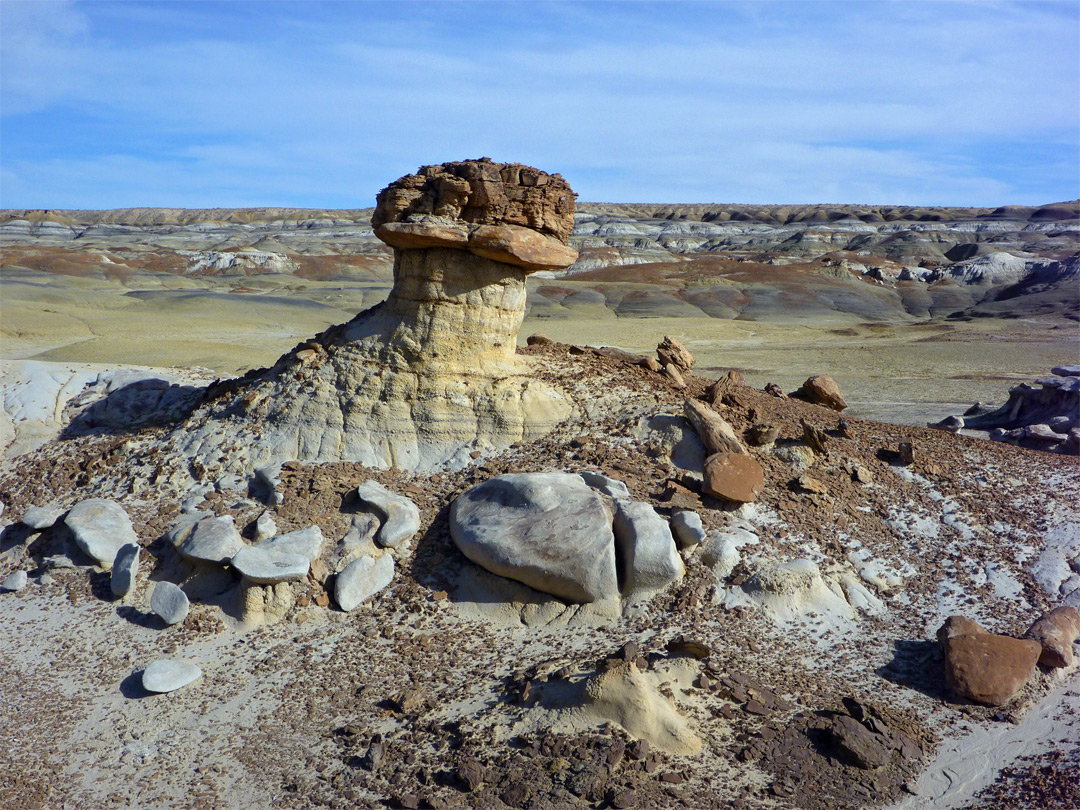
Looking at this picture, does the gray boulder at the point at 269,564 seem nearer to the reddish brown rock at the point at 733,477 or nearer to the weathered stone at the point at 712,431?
the reddish brown rock at the point at 733,477

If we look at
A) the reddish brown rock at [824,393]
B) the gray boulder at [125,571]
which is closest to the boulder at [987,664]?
the reddish brown rock at [824,393]

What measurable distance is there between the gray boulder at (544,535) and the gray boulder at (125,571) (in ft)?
7.46

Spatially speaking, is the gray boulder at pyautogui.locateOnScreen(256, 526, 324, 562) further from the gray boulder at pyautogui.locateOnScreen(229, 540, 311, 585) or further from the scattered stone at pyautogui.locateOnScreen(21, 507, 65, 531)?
the scattered stone at pyautogui.locateOnScreen(21, 507, 65, 531)

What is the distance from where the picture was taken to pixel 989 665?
16.4 feet

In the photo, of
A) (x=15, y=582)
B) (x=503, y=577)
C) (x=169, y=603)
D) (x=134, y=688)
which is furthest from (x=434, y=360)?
(x=15, y=582)

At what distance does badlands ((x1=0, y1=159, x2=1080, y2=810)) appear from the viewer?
436 cm

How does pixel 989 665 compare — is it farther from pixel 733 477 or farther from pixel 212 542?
pixel 212 542

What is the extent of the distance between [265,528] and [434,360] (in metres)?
2.00

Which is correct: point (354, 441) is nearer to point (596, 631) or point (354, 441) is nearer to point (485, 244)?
point (485, 244)

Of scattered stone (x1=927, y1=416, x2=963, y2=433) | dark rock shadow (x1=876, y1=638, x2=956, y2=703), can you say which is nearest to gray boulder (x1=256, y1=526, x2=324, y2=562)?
dark rock shadow (x1=876, y1=638, x2=956, y2=703)

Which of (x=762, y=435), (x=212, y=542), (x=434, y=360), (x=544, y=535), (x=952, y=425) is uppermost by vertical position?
(x=434, y=360)

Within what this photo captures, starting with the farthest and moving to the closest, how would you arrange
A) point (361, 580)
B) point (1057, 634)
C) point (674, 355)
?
1. point (674, 355)
2. point (361, 580)
3. point (1057, 634)

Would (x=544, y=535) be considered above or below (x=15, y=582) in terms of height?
above

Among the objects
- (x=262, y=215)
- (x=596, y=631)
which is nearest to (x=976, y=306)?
(x=596, y=631)
